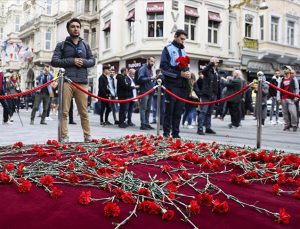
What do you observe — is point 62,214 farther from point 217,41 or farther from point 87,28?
point 87,28

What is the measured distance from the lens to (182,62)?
6926 mm

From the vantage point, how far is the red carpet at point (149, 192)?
246 cm

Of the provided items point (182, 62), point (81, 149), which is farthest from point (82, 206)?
point (182, 62)

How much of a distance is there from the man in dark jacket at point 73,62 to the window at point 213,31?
22.4 metres

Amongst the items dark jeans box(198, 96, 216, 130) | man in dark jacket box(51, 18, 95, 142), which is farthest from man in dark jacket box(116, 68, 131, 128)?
man in dark jacket box(51, 18, 95, 142)

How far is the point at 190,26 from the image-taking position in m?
26.7

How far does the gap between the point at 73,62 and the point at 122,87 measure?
16.3 ft

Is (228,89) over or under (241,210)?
over

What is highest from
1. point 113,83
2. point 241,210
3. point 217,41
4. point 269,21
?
point 269,21

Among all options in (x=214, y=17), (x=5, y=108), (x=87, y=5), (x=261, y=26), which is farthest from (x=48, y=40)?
(x=5, y=108)

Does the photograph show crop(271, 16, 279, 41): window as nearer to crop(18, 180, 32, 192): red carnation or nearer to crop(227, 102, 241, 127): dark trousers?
crop(227, 102, 241, 127): dark trousers

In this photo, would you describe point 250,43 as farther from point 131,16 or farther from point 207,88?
point 207,88

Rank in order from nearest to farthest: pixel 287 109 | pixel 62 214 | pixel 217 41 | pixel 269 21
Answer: pixel 62 214, pixel 287 109, pixel 217 41, pixel 269 21

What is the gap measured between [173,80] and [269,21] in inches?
1032
